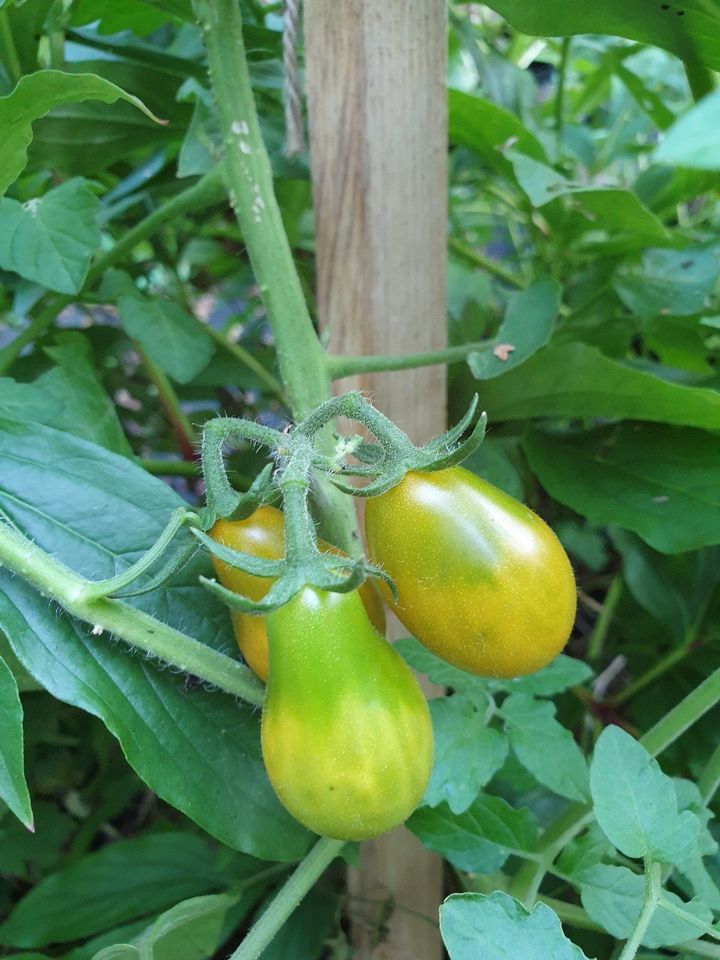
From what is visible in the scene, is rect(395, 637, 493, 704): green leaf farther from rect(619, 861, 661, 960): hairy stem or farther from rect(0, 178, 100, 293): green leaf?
rect(0, 178, 100, 293): green leaf

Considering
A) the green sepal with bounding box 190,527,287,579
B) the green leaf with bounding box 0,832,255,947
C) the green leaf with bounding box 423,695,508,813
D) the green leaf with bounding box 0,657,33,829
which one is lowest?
the green leaf with bounding box 0,832,255,947

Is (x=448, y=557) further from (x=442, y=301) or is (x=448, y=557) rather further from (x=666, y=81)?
(x=666, y=81)

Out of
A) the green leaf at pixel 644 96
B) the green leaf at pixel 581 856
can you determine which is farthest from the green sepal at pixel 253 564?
the green leaf at pixel 644 96

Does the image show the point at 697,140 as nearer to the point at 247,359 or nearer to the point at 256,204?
the point at 256,204

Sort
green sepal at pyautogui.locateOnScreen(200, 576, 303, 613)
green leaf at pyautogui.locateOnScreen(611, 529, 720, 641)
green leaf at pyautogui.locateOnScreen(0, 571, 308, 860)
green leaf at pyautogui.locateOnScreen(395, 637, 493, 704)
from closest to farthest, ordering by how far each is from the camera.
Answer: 1. green sepal at pyautogui.locateOnScreen(200, 576, 303, 613)
2. green leaf at pyautogui.locateOnScreen(0, 571, 308, 860)
3. green leaf at pyautogui.locateOnScreen(395, 637, 493, 704)
4. green leaf at pyautogui.locateOnScreen(611, 529, 720, 641)

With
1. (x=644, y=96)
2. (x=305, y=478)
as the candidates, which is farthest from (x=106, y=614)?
(x=644, y=96)

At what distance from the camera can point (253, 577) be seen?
52cm

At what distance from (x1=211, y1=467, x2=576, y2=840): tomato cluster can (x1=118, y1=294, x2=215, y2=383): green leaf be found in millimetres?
330

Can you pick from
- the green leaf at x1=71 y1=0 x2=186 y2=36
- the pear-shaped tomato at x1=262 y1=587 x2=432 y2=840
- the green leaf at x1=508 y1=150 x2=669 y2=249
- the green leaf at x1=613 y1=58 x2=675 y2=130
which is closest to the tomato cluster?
the pear-shaped tomato at x1=262 y1=587 x2=432 y2=840

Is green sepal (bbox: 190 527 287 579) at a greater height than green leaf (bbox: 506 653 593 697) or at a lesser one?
greater

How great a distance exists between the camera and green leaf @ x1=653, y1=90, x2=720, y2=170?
10.4 inches

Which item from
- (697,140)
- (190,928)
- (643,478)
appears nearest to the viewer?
(697,140)

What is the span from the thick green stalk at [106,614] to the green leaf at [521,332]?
31 centimetres

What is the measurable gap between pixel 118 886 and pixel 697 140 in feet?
2.78
